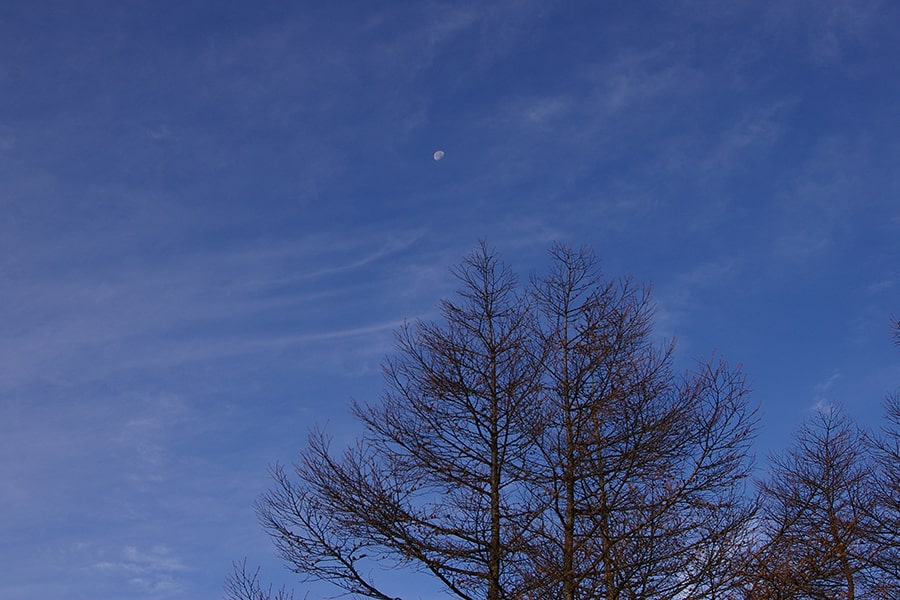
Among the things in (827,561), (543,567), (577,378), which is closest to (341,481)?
(543,567)

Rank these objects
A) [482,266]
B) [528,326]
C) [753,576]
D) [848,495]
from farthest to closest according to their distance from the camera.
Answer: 1. [848,495]
2. [482,266]
3. [528,326]
4. [753,576]

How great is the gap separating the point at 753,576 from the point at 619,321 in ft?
13.1

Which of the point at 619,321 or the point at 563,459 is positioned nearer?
the point at 563,459

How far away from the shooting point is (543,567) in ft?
27.9

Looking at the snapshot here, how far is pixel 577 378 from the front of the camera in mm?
10570

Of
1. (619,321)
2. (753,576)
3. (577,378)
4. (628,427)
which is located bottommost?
(753,576)

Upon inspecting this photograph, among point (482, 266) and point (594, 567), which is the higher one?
point (482, 266)

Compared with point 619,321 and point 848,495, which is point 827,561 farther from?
point 848,495

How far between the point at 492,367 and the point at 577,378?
47.2 inches

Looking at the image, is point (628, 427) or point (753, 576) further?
point (628, 427)

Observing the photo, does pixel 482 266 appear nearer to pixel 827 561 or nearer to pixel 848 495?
pixel 827 561

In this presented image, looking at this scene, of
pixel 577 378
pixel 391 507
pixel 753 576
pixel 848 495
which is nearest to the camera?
pixel 753 576

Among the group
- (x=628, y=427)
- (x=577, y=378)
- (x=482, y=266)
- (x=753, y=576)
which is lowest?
(x=753, y=576)

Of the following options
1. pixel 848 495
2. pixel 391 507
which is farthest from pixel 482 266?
pixel 848 495
